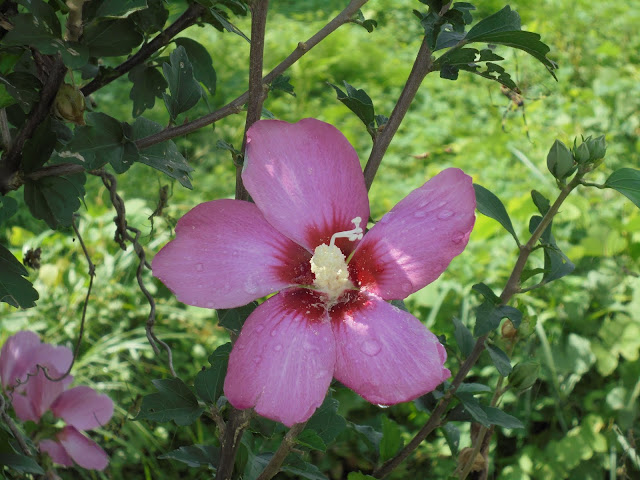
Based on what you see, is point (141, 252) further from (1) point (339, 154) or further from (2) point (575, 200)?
(2) point (575, 200)

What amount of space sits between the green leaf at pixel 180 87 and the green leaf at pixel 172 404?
0.84ft

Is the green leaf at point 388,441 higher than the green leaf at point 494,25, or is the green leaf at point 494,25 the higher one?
the green leaf at point 494,25

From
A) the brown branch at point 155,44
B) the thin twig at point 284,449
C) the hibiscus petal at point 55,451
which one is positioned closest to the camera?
the thin twig at point 284,449

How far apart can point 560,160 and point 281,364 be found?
33 centimetres

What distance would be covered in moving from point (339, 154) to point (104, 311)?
1.70m

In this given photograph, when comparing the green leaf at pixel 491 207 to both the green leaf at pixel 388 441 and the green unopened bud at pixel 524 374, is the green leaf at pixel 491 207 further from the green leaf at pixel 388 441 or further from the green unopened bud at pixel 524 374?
the green leaf at pixel 388 441

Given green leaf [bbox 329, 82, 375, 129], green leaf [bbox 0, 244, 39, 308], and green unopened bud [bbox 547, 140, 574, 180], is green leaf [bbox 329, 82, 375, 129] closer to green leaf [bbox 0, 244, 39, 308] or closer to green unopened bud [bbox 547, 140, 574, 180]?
green unopened bud [bbox 547, 140, 574, 180]

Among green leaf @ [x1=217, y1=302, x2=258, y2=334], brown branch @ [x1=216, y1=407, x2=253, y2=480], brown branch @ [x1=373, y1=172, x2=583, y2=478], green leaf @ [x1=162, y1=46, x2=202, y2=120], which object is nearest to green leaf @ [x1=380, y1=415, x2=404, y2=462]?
brown branch @ [x1=373, y1=172, x2=583, y2=478]

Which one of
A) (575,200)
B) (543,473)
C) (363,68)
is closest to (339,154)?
(543,473)

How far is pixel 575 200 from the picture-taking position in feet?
7.43

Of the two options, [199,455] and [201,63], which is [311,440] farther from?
[201,63]

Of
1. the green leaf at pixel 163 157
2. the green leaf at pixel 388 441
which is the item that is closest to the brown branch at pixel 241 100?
the green leaf at pixel 163 157

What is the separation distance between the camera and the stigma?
22.4 inches

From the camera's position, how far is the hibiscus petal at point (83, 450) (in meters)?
0.93
